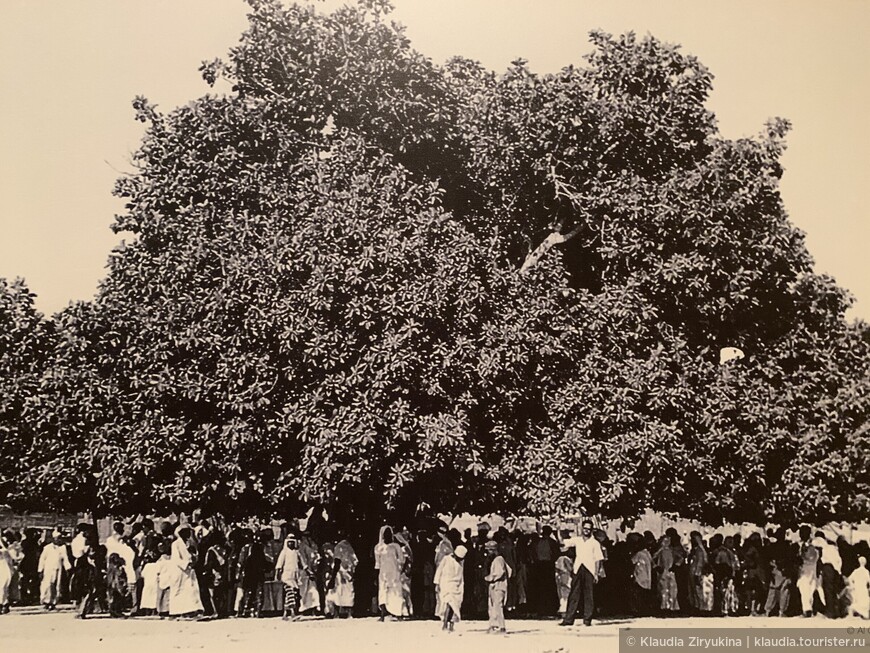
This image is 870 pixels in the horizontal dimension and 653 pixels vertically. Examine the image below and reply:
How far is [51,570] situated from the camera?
45.1ft

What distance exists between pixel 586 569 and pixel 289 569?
3954mm

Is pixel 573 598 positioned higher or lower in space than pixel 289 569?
lower

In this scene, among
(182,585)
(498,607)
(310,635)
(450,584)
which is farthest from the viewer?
(182,585)

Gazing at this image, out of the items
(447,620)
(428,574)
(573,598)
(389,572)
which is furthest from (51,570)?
(573,598)

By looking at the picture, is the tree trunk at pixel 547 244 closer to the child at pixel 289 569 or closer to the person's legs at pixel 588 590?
the person's legs at pixel 588 590

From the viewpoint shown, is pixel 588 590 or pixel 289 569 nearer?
pixel 588 590

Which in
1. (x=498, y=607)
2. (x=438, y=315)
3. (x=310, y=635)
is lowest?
(x=310, y=635)

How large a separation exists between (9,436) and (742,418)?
34.1 feet

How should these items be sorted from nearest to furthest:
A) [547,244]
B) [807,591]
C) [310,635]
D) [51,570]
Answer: [310,635], [807,591], [51,570], [547,244]

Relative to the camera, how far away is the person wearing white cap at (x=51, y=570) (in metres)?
13.7

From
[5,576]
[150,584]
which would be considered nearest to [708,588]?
[150,584]

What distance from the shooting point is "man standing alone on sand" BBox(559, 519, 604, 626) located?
479 inches

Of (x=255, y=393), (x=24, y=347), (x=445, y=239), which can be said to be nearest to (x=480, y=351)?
(x=445, y=239)

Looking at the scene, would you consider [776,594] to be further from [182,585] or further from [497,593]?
[182,585]
